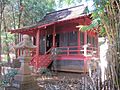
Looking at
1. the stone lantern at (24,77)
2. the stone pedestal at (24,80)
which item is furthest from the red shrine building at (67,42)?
the stone pedestal at (24,80)

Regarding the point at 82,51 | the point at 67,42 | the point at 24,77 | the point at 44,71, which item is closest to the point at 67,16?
the point at 67,42

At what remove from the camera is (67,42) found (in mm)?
15273

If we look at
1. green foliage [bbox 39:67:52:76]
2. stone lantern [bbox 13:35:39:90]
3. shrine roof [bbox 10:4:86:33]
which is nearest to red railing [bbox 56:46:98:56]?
green foliage [bbox 39:67:52:76]

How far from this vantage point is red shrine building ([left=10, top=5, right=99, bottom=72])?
487 inches

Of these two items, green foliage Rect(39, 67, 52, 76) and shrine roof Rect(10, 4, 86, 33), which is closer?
green foliage Rect(39, 67, 52, 76)

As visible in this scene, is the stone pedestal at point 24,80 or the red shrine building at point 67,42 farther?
the red shrine building at point 67,42

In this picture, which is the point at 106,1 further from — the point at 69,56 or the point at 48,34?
the point at 48,34

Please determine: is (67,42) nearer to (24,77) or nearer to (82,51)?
(82,51)

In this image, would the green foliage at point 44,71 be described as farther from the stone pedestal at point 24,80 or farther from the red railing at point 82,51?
the stone pedestal at point 24,80

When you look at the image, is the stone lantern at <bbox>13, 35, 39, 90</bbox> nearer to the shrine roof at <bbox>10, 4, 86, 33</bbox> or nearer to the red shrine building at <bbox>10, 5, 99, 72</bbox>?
the red shrine building at <bbox>10, 5, 99, 72</bbox>

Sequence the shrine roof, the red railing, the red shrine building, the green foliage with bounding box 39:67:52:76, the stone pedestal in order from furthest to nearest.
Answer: the shrine roof → the green foliage with bounding box 39:67:52:76 → the red shrine building → the red railing → the stone pedestal

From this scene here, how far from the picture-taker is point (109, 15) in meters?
3.12

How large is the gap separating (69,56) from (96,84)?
9.32 m

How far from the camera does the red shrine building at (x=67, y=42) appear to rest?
40.5 feet
